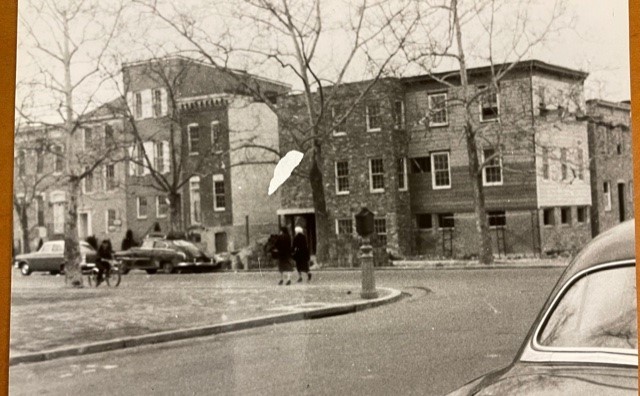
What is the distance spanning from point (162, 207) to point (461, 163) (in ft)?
2.37

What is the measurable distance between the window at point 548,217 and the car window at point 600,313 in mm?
123

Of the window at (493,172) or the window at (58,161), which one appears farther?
the window at (58,161)

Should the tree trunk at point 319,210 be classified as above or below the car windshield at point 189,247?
above

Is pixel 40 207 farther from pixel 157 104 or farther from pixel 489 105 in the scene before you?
pixel 489 105

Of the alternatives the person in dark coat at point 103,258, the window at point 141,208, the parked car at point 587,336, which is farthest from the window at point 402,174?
the person in dark coat at point 103,258

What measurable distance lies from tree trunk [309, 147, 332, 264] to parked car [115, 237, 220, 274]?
0.27 m

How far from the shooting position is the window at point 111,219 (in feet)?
5.99

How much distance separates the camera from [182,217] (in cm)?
179

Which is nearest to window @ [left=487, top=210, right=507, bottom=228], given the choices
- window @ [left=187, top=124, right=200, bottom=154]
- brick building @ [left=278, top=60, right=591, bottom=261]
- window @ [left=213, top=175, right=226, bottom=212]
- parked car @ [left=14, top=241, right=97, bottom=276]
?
brick building @ [left=278, top=60, right=591, bottom=261]

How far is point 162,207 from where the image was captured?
70.5 inches

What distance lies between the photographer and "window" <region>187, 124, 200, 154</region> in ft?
5.88

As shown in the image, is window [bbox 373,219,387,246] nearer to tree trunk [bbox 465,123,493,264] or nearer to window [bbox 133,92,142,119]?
tree trunk [bbox 465,123,493,264]

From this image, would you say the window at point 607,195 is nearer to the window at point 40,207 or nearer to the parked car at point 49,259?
the parked car at point 49,259

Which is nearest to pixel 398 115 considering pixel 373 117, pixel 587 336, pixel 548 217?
pixel 373 117
